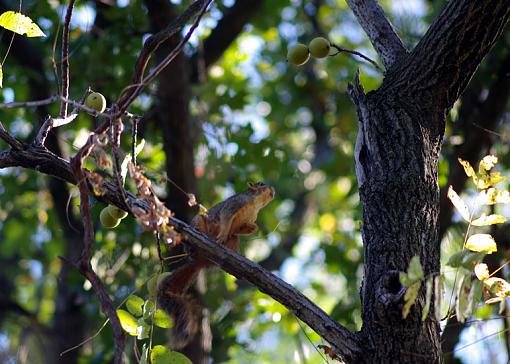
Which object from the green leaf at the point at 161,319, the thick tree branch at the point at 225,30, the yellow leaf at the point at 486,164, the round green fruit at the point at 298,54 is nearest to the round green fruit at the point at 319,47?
the round green fruit at the point at 298,54

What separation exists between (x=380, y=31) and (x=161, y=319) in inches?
36.3

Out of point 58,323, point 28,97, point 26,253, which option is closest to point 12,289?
point 26,253

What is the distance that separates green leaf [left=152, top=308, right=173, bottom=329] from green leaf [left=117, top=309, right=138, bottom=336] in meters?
0.06

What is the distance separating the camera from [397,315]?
1521 millimetres

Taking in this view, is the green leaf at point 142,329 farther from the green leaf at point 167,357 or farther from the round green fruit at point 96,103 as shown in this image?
the round green fruit at point 96,103

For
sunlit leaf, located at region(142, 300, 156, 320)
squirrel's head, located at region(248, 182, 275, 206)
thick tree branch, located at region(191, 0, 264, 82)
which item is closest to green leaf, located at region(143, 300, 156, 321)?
sunlit leaf, located at region(142, 300, 156, 320)

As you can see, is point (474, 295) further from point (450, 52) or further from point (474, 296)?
point (450, 52)

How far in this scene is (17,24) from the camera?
67.9 inches

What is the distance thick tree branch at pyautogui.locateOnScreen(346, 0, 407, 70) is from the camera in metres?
1.89

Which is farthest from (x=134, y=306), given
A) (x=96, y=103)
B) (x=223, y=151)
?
(x=223, y=151)

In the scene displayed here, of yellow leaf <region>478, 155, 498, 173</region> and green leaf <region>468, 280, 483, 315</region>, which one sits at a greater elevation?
yellow leaf <region>478, 155, 498, 173</region>

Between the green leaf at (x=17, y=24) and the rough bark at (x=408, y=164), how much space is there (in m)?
0.79

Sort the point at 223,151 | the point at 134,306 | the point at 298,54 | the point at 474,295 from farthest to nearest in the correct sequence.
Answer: the point at 223,151, the point at 298,54, the point at 134,306, the point at 474,295

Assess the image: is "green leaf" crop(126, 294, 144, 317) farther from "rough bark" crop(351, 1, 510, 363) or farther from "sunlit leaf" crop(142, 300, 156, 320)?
"rough bark" crop(351, 1, 510, 363)
